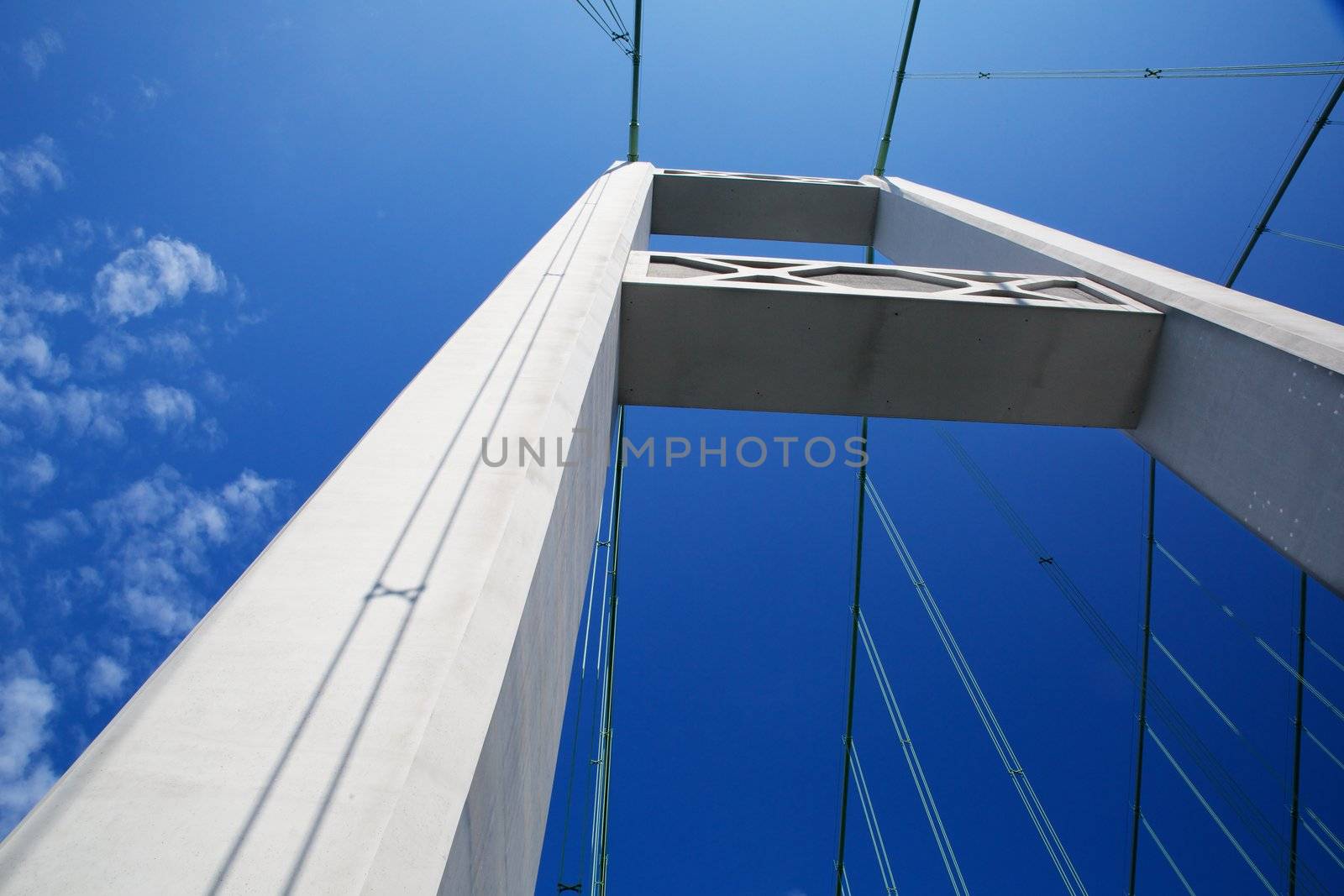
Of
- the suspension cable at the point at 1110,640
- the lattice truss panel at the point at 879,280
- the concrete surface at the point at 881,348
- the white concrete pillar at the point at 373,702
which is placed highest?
the lattice truss panel at the point at 879,280

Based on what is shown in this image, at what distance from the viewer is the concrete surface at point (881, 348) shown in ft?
10.7

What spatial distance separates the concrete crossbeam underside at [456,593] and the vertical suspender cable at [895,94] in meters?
4.90

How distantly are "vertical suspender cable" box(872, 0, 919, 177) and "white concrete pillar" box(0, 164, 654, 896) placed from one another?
22.7 feet

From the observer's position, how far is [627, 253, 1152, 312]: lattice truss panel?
3346 mm

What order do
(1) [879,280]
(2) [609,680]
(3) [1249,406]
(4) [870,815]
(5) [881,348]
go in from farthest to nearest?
(4) [870,815] < (2) [609,680] < (1) [879,280] < (5) [881,348] < (3) [1249,406]

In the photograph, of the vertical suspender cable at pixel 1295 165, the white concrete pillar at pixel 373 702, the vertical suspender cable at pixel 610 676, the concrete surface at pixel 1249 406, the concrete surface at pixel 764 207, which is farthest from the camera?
the concrete surface at pixel 764 207

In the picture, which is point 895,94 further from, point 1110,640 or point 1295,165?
point 1110,640

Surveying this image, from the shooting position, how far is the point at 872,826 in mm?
11484

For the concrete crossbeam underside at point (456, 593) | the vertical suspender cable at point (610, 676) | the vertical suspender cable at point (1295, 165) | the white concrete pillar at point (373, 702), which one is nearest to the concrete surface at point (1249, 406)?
the concrete crossbeam underside at point (456, 593)

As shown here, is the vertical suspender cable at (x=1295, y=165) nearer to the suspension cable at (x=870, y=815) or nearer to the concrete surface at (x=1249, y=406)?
the concrete surface at (x=1249, y=406)

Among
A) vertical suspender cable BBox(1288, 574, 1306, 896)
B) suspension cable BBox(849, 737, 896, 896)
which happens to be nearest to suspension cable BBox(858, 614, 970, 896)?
suspension cable BBox(849, 737, 896, 896)

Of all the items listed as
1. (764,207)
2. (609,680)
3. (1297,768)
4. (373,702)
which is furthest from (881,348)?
(1297,768)

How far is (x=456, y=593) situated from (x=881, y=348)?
2511 mm

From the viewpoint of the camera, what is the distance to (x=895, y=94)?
7.65m
